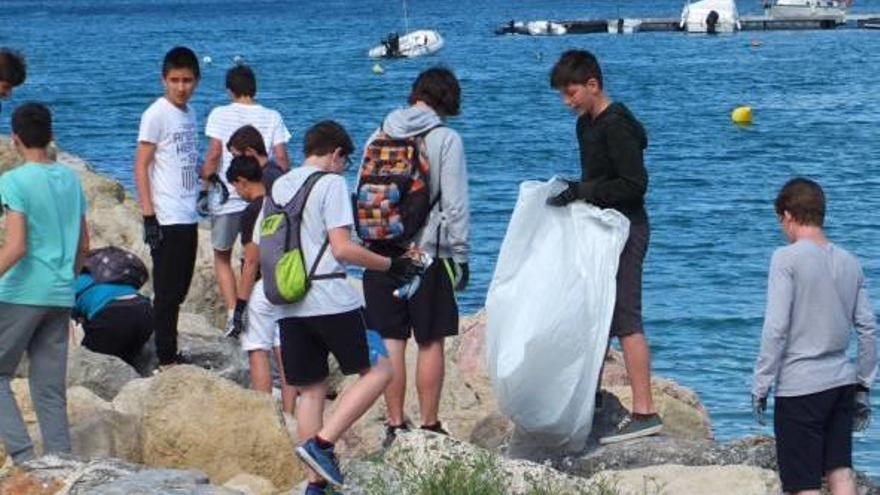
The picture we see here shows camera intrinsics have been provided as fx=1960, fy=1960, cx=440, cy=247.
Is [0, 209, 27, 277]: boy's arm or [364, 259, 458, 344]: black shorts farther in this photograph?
[364, 259, 458, 344]: black shorts

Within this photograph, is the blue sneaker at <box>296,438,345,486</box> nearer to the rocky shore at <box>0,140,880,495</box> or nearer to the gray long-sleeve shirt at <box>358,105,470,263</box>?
the rocky shore at <box>0,140,880,495</box>

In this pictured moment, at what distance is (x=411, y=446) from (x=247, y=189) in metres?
2.61

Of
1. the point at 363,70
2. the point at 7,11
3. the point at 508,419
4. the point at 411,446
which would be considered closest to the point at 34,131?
the point at 411,446

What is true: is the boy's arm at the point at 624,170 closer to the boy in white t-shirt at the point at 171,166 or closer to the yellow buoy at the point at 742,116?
the boy in white t-shirt at the point at 171,166

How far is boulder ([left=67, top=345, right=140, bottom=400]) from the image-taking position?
935cm

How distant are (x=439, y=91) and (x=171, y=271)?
7.46ft

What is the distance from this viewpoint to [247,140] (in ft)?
31.4

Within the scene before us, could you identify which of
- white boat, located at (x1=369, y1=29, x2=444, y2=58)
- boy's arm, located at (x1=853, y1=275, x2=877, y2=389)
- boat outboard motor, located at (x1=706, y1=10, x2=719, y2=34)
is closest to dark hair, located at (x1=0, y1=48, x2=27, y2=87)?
boy's arm, located at (x1=853, y1=275, x2=877, y2=389)

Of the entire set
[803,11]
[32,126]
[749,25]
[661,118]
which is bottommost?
[749,25]

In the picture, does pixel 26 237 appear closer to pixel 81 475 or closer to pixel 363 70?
pixel 81 475

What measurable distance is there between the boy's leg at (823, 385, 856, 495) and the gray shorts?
389 centimetres

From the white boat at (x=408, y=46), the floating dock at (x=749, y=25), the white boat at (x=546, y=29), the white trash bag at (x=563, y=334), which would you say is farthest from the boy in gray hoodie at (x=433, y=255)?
the white boat at (x=546, y=29)

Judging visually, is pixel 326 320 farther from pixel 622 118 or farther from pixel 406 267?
pixel 622 118

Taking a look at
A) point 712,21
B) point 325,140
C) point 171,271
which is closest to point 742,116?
point 171,271
